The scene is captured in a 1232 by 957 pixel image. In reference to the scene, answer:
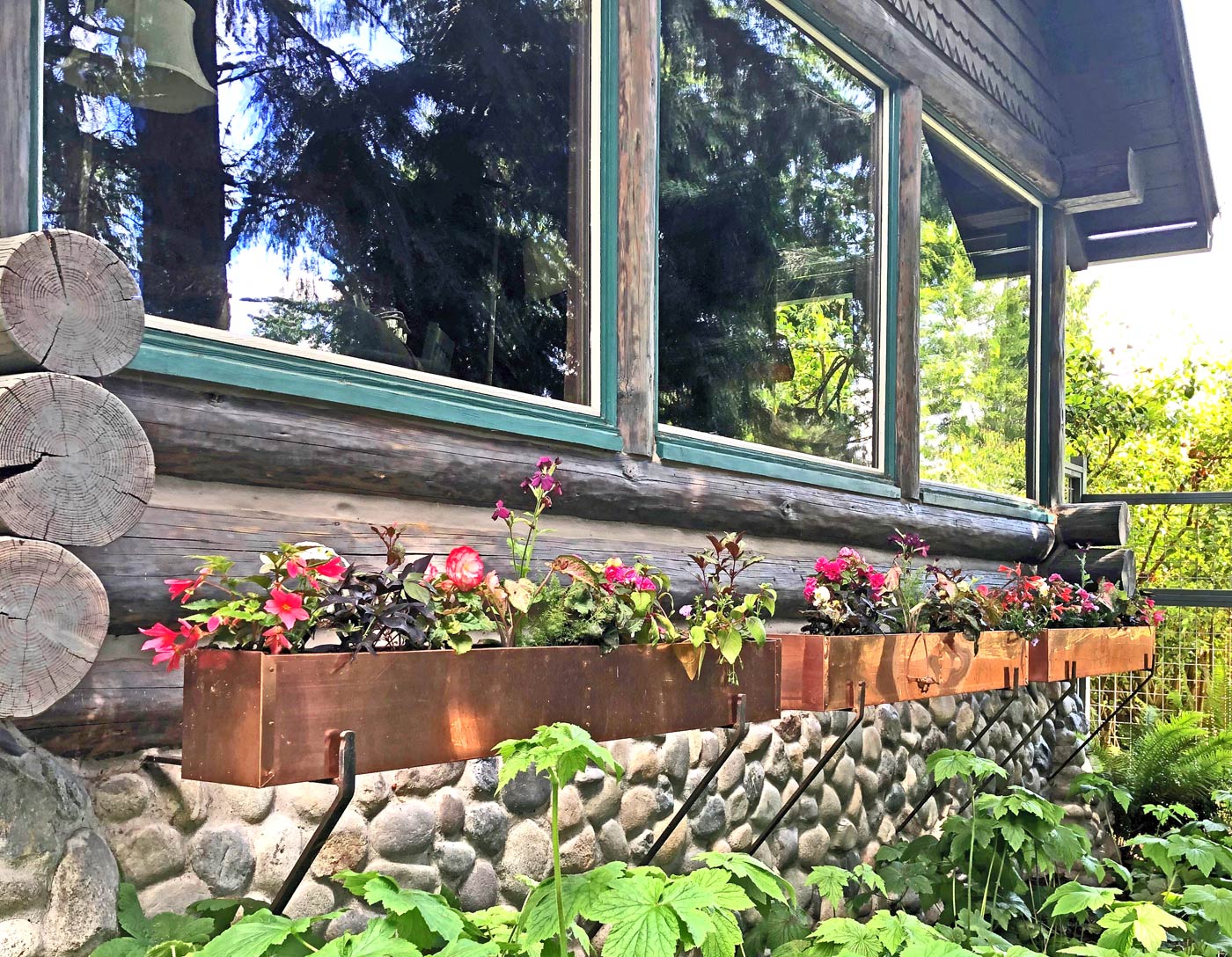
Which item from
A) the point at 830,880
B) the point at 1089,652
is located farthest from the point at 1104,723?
the point at 830,880

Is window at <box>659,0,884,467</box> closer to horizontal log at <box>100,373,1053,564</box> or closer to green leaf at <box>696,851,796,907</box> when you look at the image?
horizontal log at <box>100,373,1053,564</box>

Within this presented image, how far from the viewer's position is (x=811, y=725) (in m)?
4.27

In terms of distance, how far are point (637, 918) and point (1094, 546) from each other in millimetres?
5049

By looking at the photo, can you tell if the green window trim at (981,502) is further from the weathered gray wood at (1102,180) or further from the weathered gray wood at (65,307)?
the weathered gray wood at (65,307)

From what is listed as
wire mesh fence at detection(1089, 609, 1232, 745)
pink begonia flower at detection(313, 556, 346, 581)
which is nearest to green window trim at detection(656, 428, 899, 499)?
pink begonia flower at detection(313, 556, 346, 581)

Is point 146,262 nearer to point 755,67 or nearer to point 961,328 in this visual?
point 755,67

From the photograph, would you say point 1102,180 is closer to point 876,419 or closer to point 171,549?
point 876,419

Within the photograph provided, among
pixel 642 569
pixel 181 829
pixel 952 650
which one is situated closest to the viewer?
pixel 181 829

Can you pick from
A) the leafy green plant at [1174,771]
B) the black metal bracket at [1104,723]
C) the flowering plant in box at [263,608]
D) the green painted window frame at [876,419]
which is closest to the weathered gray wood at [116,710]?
the flowering plant in box at [263,608]

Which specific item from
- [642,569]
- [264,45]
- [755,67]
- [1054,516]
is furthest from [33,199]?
[1054,516]

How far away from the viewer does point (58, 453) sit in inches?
72.0

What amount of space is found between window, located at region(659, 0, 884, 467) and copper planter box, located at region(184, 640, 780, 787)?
3.87 feet

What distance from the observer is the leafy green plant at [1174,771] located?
270 inches

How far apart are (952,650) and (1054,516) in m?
2.83
